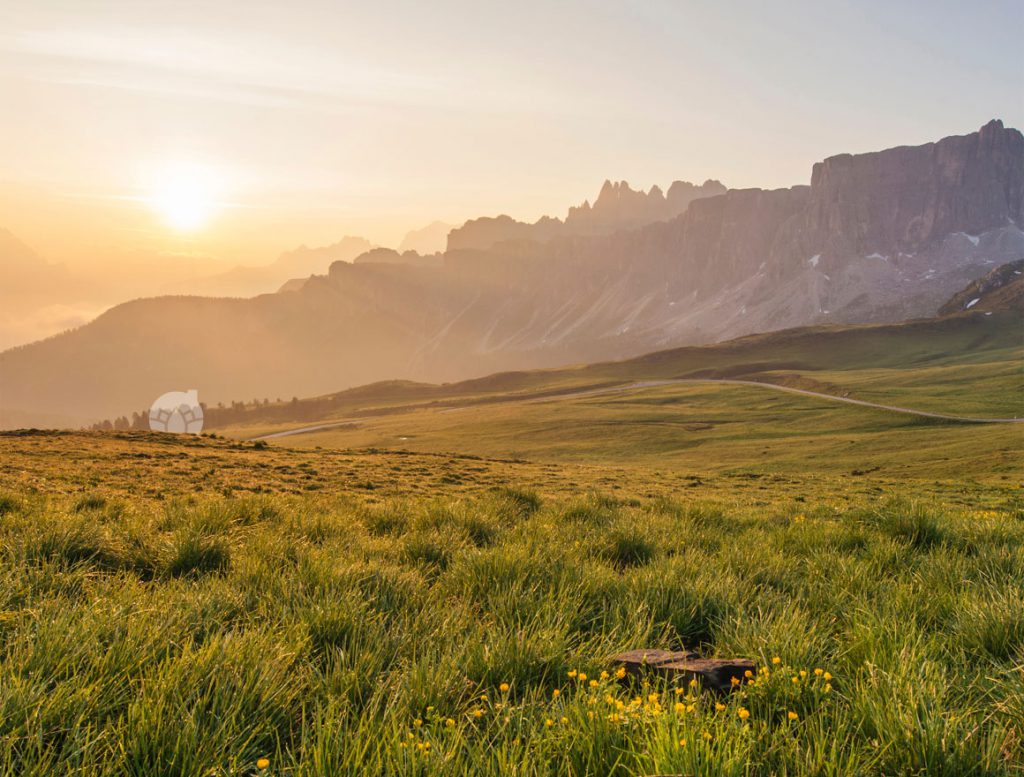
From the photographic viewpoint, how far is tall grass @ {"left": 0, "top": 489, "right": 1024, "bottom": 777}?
3143 millimetres

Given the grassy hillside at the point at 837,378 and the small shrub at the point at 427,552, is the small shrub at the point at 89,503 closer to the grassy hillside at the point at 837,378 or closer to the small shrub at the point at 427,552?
the small shrub at the point at 427,552

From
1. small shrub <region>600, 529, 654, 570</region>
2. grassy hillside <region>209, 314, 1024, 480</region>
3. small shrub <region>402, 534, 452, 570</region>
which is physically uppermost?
small shrub <region>402, 534, 452, 570</region>

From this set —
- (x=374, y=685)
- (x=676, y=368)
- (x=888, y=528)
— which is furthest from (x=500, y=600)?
(x=676, y=368)

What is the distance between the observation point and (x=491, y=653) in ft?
14.3

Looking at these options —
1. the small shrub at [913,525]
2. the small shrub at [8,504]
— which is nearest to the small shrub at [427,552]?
the small shrub at [913,525]

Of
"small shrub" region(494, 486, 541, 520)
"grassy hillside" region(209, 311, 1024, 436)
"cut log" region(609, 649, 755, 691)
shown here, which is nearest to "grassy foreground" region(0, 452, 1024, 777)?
"cut log" region(609, 649, 755, 691)

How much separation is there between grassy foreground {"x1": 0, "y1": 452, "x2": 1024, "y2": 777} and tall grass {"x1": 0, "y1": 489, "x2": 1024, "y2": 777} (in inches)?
0.9

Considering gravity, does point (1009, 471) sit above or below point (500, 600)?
below

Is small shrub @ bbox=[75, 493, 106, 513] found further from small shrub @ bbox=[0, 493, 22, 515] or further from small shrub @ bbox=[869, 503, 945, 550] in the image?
small shrub @ bbox=[869, 503, 945, 550]

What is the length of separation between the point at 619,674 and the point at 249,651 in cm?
250

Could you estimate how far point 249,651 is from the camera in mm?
3988

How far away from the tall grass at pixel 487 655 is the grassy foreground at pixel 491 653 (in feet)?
0.07

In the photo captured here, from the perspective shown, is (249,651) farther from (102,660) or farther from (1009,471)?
(1009,471)

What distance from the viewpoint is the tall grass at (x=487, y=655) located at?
3143 millimetres
